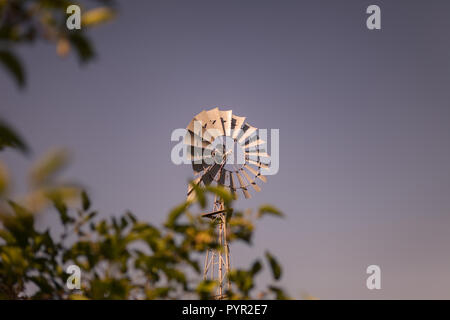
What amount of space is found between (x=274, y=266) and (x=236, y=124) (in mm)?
14389

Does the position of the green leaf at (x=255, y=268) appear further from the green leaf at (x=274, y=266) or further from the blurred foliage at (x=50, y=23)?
the blurred foliage at (x=50, y=23)

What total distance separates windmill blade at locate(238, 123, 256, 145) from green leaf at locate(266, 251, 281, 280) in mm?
14260

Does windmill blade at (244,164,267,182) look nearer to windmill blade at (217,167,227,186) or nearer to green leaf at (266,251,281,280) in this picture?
windmill blade at (217,167,227,186)

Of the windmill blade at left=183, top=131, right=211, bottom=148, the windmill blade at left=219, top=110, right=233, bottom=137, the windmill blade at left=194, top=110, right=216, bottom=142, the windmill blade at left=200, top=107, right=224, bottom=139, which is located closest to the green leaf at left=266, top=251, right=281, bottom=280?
the windmill blade at left=183, top=131, right=211, bottom=148

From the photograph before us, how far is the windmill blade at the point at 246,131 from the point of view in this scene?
15555 millimetres

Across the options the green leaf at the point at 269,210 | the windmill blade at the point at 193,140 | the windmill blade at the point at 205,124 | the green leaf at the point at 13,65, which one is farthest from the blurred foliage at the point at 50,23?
the windmill blade at the point at 205,124

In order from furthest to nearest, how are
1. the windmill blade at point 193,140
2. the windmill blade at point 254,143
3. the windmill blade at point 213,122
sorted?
the windmill blade at point 254,143
the windmill blade at point 213,122
the windmill blade at point 193,140

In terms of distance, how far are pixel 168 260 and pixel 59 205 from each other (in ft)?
1.53

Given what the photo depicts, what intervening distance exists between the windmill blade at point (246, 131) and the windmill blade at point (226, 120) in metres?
0.73

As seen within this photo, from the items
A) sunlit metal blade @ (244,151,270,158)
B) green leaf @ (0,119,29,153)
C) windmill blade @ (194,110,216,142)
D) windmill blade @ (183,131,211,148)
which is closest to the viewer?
green leaf @ (0,119,29,153)

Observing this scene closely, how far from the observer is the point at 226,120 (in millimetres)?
15148

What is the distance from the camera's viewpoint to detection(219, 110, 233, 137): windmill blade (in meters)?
15.1

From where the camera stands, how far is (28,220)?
126cm
